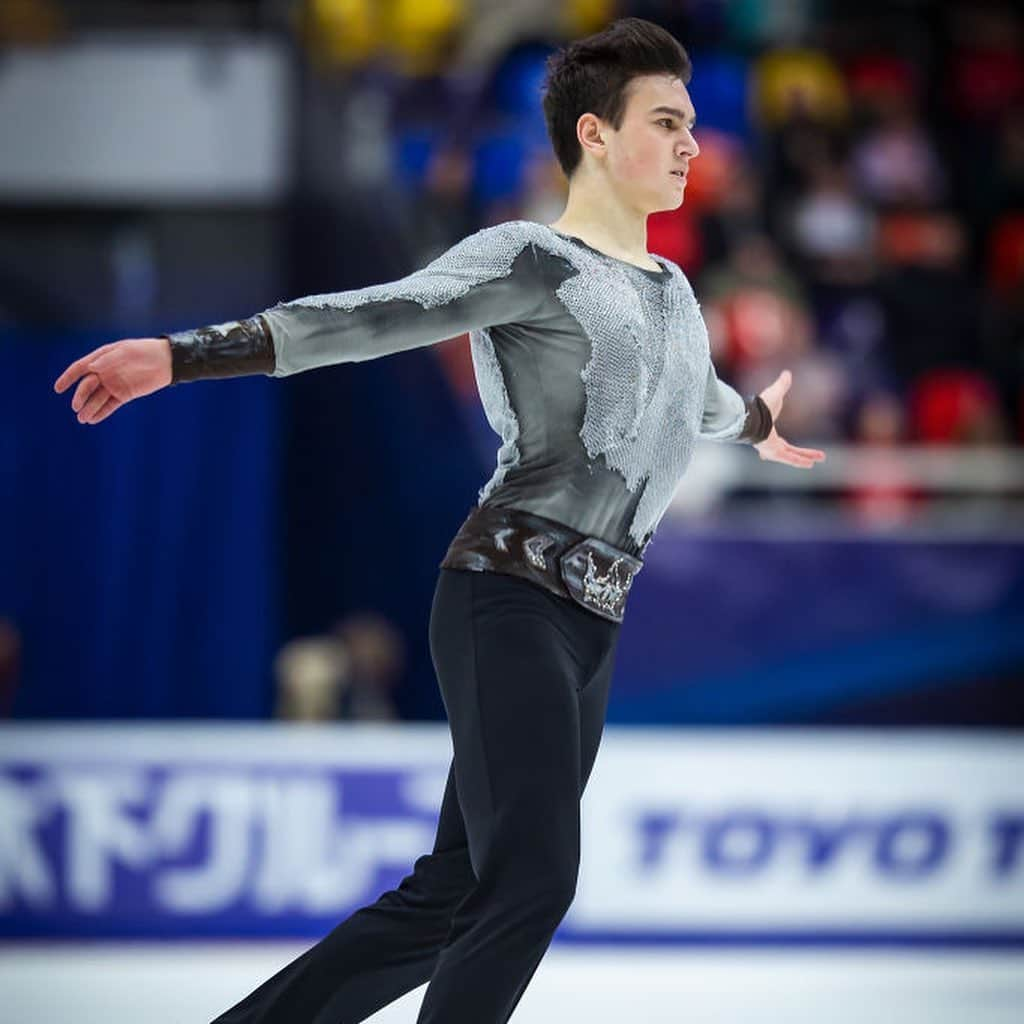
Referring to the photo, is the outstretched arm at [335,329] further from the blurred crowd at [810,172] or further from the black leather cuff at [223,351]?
the blurred crowd at [810,172]

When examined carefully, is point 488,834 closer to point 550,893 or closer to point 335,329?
point 550,893

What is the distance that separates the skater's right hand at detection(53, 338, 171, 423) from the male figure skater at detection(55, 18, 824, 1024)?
1 cm

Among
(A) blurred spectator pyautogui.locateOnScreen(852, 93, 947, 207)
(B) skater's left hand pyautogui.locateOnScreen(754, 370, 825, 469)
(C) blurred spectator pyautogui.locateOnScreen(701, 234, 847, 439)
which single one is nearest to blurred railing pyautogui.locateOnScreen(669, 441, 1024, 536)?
(C) blurred spectator pyautogui.locateOnScreen(701, 234, 847, 439)

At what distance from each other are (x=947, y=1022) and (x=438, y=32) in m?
6.55

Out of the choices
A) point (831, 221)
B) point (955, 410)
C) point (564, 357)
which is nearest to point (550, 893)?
point (564, 357)

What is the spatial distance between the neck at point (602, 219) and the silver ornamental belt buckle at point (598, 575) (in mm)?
458

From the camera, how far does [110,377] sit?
2.22m

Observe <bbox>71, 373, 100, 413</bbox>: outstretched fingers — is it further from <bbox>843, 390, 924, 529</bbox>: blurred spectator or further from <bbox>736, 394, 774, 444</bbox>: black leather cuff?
<bbox>843, 390, 924, 529</bbox>: blurred spectator

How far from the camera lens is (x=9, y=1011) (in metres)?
4.32

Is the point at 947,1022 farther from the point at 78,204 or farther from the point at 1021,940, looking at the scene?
the point at 78,204

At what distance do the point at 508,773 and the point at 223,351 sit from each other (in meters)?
0.70

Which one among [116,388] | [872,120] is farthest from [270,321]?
[872,120]

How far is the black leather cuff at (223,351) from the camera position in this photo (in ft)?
7.53

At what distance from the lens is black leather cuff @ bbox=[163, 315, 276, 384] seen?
2.29m
